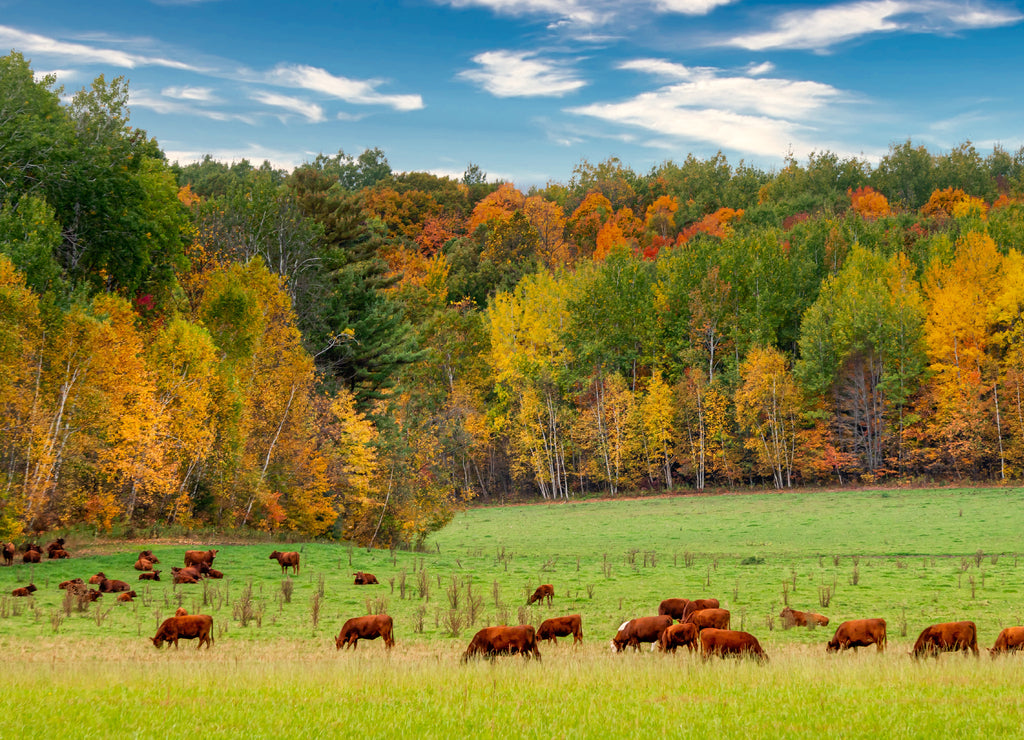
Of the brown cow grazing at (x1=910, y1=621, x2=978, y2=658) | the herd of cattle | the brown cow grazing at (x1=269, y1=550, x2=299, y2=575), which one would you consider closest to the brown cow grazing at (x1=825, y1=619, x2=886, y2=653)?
the herd of cattle

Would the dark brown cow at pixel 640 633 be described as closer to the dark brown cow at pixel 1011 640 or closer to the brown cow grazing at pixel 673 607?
the brown cow grazing at pixel 673 607

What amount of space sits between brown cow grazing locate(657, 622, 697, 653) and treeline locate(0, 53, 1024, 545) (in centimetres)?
2347

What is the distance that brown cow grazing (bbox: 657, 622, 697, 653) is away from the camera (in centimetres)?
1722

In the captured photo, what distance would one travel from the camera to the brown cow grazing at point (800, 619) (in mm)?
20734

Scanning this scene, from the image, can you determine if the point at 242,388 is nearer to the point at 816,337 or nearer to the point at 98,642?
the point at 98,642

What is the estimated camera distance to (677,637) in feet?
56.7

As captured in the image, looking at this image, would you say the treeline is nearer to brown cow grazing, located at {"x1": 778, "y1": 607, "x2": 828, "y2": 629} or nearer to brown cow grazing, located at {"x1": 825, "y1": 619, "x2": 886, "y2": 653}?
brown cow grazing, located at {"x1": 778, "y1": 607, "x2": 828, "y2": 629}

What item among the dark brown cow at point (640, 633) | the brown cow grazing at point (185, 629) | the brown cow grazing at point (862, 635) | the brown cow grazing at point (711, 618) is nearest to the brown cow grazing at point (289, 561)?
the brown cow grazing at point (185, 629)

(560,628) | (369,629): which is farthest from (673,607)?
(369,629)

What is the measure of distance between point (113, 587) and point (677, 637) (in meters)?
16.8

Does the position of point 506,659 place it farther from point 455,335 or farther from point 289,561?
Result: point 455,335

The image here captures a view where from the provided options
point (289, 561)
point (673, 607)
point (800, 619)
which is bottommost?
point (289, 561)

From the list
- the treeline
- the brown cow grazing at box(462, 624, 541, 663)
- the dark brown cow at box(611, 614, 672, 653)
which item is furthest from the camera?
the treeline

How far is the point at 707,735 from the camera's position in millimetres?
9992
